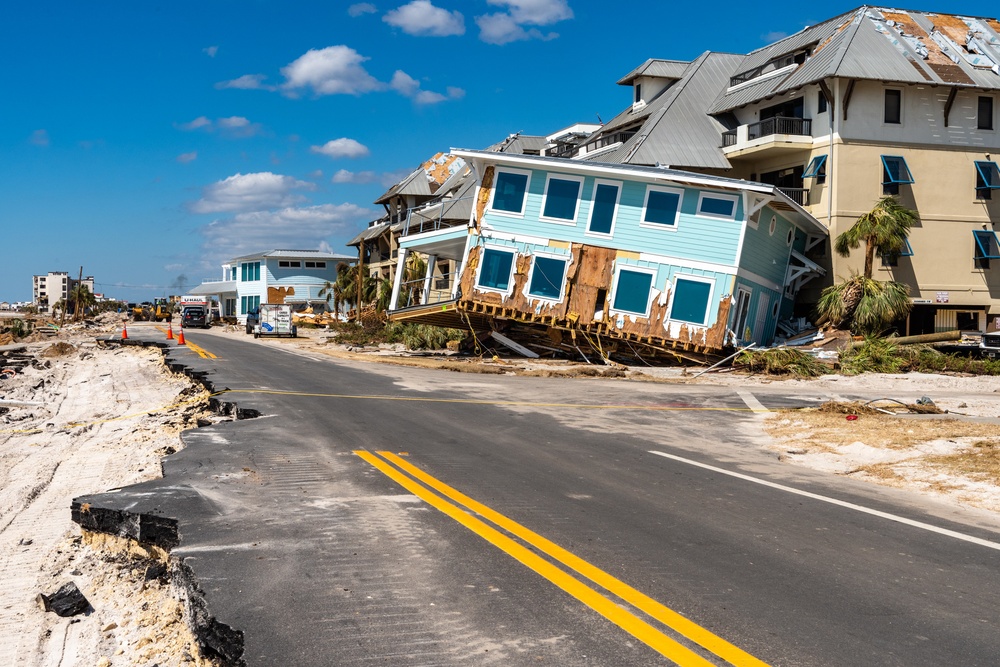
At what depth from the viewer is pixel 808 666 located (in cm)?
393

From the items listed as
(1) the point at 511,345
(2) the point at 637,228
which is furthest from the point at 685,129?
(1) the point at 511,345

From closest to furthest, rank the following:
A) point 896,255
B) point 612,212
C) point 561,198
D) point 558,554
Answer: point 558,554, point 612,212, point 561,198, point 896,255

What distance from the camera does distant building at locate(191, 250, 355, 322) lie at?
75562 mm

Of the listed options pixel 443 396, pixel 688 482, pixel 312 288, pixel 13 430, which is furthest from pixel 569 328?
pixel 312 288

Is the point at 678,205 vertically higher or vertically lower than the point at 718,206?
lower

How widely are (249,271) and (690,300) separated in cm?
6022

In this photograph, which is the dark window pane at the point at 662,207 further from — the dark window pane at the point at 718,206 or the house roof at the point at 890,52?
the house roof at the point at 890,52

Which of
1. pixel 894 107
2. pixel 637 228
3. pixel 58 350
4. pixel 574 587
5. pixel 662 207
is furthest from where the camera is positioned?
pixel 58 350

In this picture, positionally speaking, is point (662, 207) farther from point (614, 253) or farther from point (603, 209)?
point (614, 253)

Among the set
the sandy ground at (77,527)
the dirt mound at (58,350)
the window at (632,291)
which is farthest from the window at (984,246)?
the dirt mound at (58,350)

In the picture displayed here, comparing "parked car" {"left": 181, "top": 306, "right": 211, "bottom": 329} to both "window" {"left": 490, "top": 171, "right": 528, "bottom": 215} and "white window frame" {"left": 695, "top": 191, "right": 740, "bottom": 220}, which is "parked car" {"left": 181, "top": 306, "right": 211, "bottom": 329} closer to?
"window" {"left": 490, "top": 171, "right": 528, "bottom": 215}

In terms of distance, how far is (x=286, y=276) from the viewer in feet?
250

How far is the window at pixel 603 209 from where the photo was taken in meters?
27.5

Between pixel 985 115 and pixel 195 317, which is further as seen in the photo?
pixel 195 317
